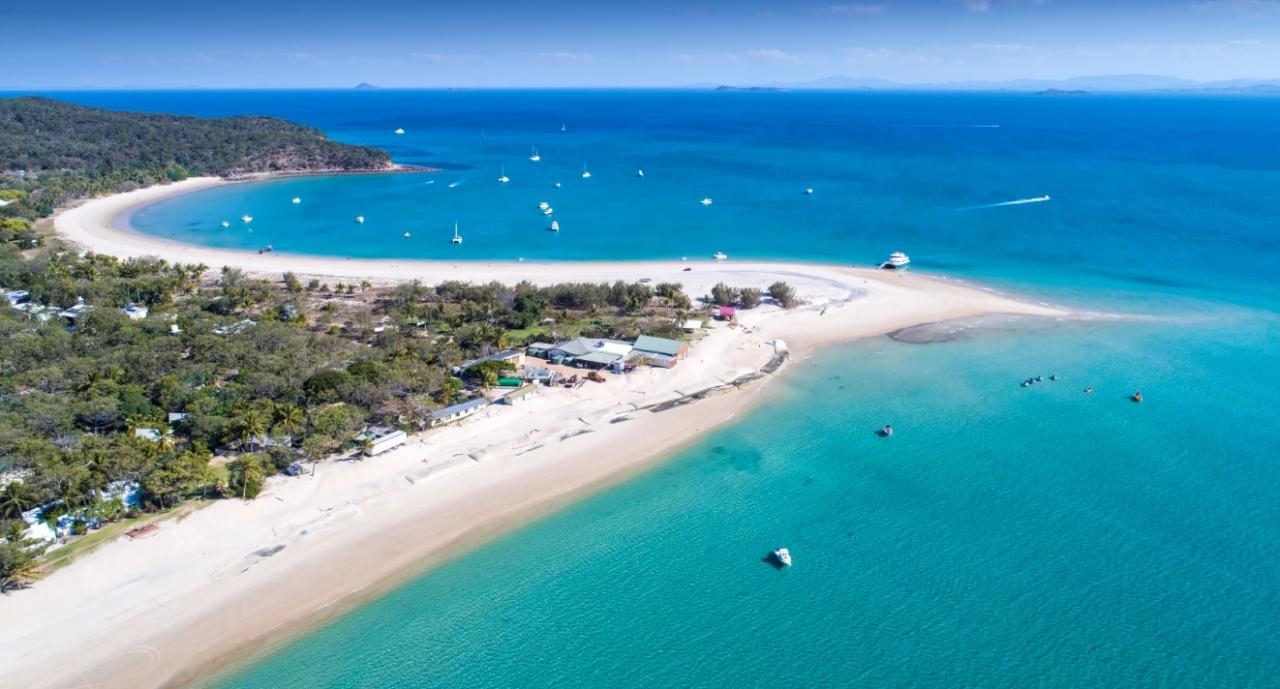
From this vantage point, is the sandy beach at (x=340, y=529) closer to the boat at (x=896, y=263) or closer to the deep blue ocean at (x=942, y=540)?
the deep blue ocean at (x=942, y=540)

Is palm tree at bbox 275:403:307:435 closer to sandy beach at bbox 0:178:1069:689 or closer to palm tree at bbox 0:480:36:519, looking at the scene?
sandy beach at bbox 0:178:1069:689

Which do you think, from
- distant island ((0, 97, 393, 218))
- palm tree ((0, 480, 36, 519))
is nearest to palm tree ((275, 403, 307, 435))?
palm tree ((0, 480, 36, 519))

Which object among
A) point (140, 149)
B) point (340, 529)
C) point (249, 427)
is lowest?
point (340, 529)

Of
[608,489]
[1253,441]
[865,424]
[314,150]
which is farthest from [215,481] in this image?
[314,150]

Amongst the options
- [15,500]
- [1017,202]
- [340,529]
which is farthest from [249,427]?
[1017,202]

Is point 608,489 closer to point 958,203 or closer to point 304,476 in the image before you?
point 304,476

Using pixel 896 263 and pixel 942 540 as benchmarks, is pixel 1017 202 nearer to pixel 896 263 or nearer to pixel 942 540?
pixel 896 263

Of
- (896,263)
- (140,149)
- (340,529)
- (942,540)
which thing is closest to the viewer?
(340,529)
